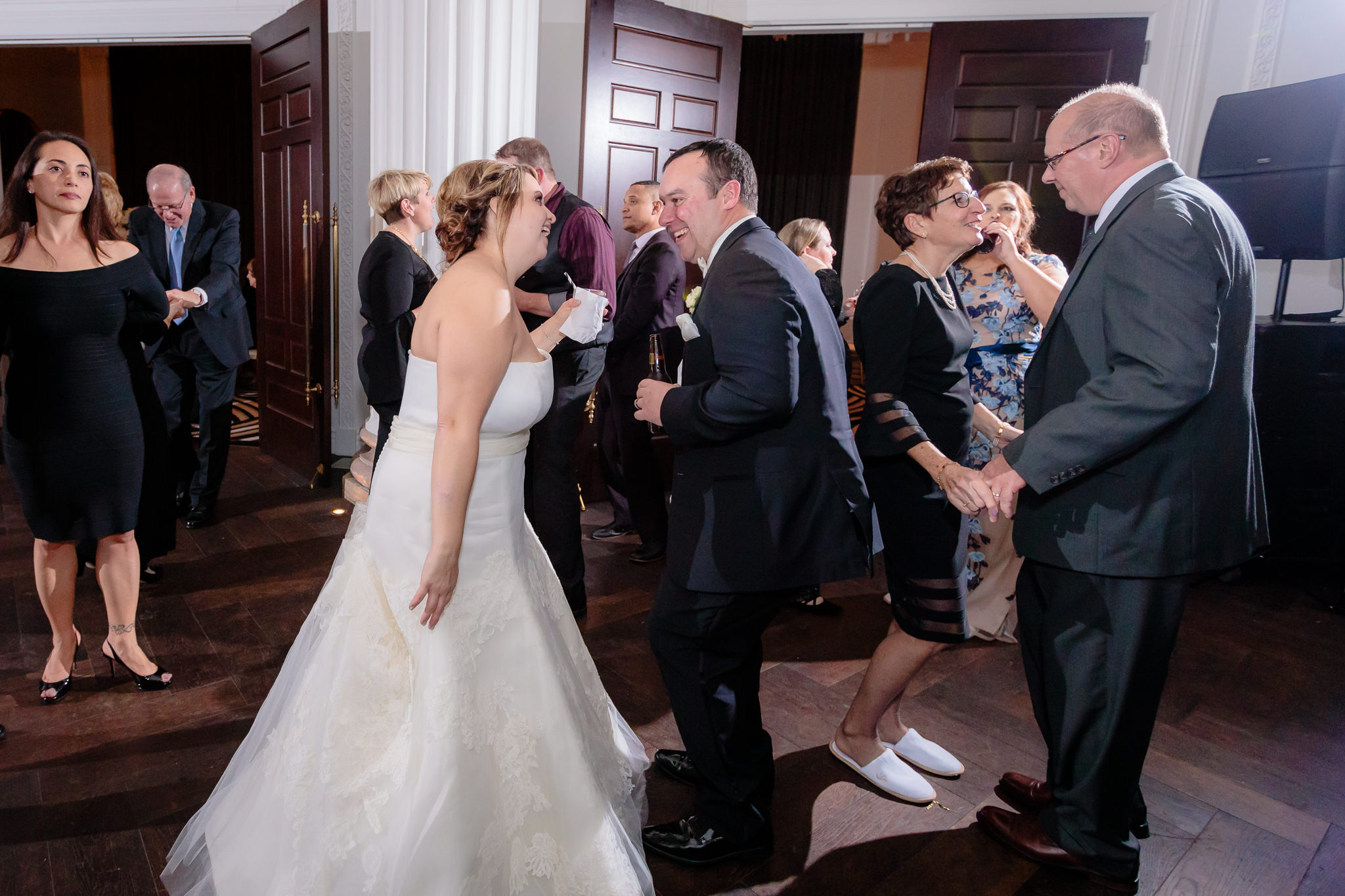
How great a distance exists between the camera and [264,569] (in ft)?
11.8

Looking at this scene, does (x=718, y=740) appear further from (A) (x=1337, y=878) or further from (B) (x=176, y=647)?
(B) (x=176, y=647)

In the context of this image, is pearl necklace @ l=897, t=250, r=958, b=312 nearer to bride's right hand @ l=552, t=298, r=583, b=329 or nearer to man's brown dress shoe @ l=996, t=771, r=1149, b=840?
bride's right hand @ l=552, t=298, r=583, b=329

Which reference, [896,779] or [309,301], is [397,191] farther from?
[896,779]

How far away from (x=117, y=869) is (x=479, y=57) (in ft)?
13.4

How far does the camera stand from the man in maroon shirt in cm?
311

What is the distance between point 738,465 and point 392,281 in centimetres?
216

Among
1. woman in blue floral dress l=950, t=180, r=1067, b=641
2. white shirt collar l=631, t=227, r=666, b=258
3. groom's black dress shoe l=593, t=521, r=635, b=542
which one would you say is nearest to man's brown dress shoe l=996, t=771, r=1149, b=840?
woman in blue floral dress l=950, t=180, r=1067, b=641

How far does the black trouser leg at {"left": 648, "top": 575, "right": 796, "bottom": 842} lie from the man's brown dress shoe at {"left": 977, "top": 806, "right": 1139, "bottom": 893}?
618mm

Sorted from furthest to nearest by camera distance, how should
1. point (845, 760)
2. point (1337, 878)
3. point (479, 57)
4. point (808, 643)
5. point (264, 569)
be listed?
point (479, 57)
point (264, 569)
point (808, 643)
point (845, 760)
point (1337, 878)

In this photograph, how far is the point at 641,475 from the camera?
3.93m

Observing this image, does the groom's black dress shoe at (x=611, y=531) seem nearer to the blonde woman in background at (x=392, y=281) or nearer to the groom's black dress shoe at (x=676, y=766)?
the blonde woman in background at (x=392, y=281)

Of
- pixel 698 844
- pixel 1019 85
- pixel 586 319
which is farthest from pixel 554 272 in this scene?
pixel 1019 85

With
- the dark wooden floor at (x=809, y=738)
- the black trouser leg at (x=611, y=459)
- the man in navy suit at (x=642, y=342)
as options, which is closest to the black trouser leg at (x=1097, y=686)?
the dark wooden floor at (x=809, y=738)

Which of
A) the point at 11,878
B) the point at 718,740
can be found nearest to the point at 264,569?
the point at 11,878
